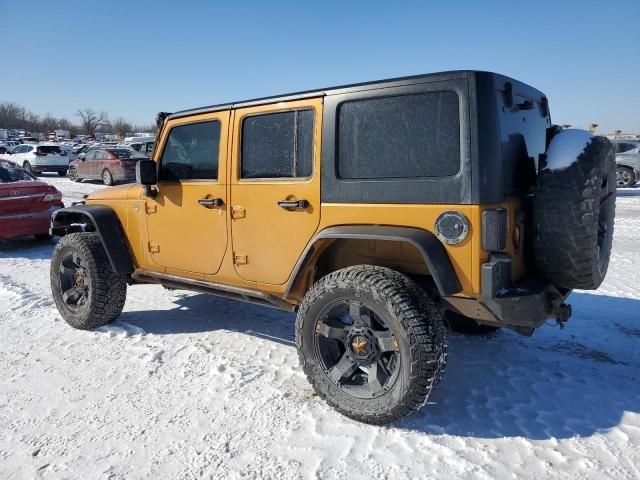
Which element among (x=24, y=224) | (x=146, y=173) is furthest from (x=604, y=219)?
(x=24, y=224)

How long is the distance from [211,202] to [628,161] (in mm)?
16730

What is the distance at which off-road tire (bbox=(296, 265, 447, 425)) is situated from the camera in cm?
264

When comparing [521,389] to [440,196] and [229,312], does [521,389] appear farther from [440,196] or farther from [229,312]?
[229,312]

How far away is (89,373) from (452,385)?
264 centimetres

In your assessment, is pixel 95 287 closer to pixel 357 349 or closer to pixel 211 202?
pixel 211 202

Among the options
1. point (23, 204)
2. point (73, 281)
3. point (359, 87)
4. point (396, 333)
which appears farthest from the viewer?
point (23, 204)

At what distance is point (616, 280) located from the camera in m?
5.70

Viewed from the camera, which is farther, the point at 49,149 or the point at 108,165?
the point at 49,149

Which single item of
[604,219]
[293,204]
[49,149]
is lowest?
[604,219]

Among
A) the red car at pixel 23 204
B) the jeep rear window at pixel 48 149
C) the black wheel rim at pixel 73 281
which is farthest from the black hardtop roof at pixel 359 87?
the jeep rear window at pixel 48 149

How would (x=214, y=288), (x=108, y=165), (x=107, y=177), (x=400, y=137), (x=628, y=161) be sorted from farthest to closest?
(x=107, y=177) → (x=108, y=165) → (x=628, y=161) → (x=214, y=288) → (x=400, y=137)

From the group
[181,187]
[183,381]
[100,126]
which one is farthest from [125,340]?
[100,126]

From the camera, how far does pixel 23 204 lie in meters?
7.77

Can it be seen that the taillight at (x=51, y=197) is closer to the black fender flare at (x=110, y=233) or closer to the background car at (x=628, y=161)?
the black fender flare at (x=110, y=233)
